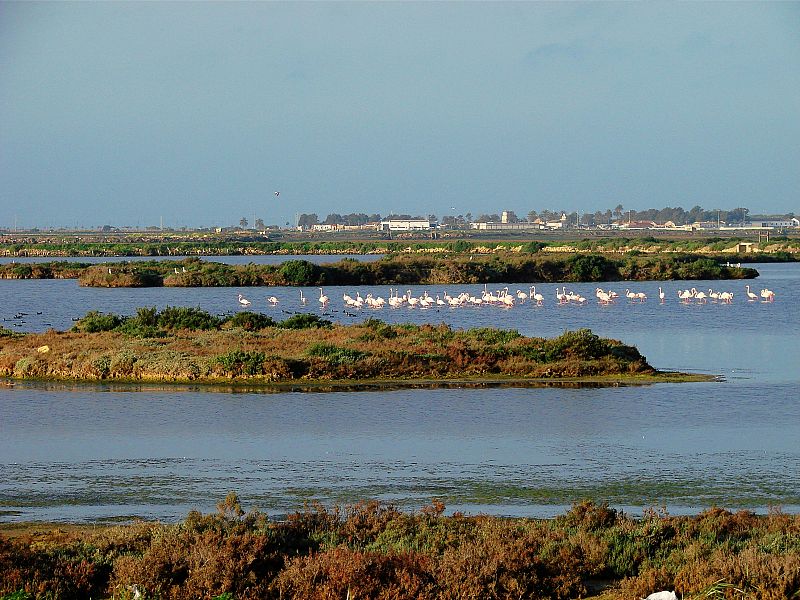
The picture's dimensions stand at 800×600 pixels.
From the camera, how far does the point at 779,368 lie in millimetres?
28016

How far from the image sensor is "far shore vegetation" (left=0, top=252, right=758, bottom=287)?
69000 millimetres

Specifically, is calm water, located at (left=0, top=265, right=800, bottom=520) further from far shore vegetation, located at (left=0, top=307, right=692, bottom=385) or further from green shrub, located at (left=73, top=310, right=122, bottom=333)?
green shrub, located at (left=73, top=310, right=122, bottom=333)

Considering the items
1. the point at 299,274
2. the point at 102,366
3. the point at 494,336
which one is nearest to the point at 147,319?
the point at 102,366

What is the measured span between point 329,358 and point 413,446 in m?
8.51

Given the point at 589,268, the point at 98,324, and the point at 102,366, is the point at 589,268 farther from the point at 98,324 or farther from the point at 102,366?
the point at 102,366

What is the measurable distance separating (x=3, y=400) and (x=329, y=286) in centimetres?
4513

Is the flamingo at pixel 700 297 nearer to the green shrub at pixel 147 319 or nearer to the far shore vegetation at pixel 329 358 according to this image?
the far shore vegetation at pixel 329 358

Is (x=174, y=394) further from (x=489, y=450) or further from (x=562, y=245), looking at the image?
(x=562, y=245)

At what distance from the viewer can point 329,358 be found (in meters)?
26.5

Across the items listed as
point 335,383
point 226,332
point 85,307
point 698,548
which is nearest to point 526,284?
point 85,307

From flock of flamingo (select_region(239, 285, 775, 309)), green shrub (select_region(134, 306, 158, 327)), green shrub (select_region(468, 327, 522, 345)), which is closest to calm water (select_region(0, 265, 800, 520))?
green shrub (select_region(468, 327, 522, 345))

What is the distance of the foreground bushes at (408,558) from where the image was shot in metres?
9.21

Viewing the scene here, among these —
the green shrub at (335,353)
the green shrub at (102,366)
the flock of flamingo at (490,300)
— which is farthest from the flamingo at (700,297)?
→ the green shrub at (102,366)

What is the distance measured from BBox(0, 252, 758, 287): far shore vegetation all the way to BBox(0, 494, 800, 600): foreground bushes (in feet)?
190
